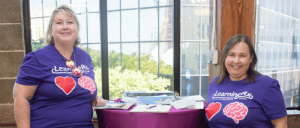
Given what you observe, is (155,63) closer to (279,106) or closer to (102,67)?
(102,67)

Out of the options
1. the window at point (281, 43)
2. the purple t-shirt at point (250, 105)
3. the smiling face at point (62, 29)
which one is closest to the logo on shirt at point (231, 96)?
the purple t-shirt at point (250, 105)

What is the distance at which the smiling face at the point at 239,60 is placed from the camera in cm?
123

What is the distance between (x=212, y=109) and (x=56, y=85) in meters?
1.00

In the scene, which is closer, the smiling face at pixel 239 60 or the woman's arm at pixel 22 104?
the woman's arm at pixel 22 104

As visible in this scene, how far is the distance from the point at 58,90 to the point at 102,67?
125cm

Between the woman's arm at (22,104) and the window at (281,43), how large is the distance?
2516 mm

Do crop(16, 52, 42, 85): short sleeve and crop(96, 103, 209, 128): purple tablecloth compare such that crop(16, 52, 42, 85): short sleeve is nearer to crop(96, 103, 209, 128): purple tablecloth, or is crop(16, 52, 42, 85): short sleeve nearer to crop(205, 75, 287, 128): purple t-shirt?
crop(96, 103, 209, 128): purple tablecloth

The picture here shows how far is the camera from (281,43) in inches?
100

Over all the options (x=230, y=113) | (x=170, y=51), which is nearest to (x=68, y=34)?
(x=230, y=113)

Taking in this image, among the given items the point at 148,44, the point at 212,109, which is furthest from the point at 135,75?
the point at 212,109

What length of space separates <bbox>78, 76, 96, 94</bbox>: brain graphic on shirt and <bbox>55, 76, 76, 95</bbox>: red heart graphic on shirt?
52 millimetres

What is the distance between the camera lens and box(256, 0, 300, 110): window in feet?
8.02

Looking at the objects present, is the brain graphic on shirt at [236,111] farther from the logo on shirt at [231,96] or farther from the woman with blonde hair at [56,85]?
the woman with blonde hair at [56,85]

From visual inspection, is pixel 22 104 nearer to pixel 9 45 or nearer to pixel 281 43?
pixel 9 45
